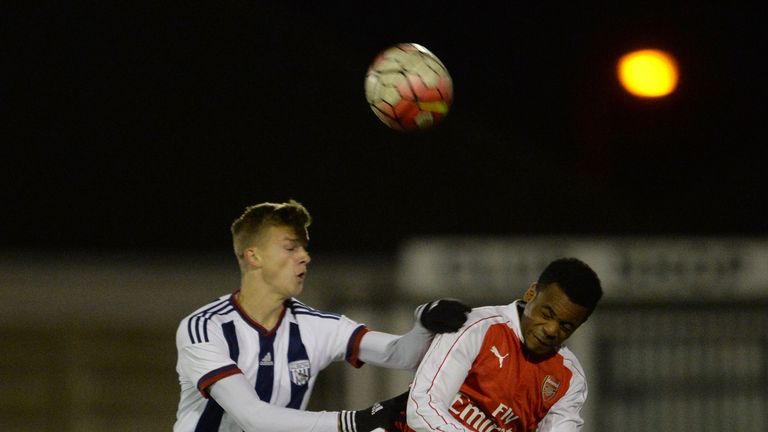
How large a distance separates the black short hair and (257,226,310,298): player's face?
40.2 inches

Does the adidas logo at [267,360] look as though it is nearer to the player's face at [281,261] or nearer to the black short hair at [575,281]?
the player's face at [281,261]

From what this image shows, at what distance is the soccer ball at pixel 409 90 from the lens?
223 inches

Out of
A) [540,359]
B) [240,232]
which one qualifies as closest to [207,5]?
[240,232]

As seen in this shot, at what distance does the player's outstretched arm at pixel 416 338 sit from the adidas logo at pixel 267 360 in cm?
45

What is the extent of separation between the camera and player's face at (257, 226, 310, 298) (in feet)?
17.4

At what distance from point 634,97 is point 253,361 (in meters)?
6.84

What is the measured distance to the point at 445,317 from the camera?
16.2 feet

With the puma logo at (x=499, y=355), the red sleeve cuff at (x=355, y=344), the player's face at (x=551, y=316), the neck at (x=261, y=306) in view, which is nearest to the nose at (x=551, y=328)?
the player's face at (x=551, y=316)

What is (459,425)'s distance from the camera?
4824 mm

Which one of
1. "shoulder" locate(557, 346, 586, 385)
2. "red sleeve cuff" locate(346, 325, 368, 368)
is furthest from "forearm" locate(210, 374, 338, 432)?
"shoulder" locate(557, 346, 586, 385)

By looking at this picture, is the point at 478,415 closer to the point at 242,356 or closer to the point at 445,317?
the point at 445,317

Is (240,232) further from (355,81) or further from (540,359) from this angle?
(355,81)

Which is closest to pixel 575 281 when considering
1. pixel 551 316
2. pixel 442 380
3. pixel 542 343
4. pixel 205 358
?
pixel 551 316

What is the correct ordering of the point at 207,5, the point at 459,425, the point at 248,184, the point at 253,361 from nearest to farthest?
the point at 459,425 → the point at 253,361 → the point at 248,184 → the point at 207,5
